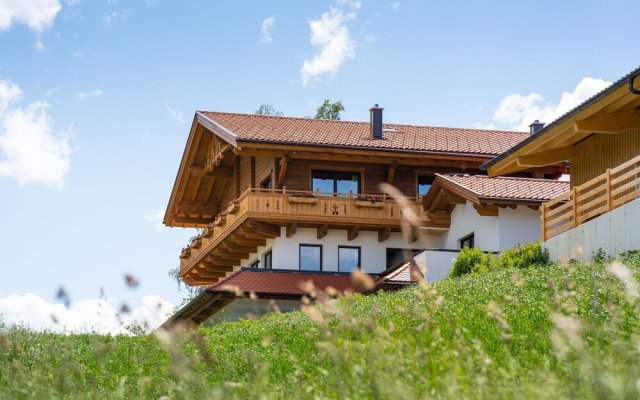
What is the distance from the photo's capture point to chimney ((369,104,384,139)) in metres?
39.8

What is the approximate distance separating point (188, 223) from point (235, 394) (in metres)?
38.8

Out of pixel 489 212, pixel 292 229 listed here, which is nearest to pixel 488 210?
Result: pixel 489 212

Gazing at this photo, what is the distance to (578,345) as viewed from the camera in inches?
257

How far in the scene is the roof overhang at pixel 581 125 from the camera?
23344mm

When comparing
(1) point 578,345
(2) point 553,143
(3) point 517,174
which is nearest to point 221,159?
(3) point 517,174

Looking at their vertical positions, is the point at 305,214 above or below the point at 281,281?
above

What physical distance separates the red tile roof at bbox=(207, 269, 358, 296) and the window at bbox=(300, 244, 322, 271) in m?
0.63

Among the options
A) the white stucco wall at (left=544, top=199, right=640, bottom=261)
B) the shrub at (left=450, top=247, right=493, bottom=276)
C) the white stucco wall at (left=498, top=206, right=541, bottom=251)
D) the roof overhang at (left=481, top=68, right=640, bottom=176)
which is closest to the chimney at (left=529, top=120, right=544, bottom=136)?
the white stucco wall at (left=498, top=206, right=541, bottom=251)

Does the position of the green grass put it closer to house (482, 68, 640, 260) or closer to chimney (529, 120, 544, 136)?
house (482, 68, 640, 260)

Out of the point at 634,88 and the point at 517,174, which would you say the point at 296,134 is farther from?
the point at 634,88

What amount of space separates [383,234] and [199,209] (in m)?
11.4


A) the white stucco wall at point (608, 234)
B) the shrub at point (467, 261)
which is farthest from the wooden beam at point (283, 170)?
the white stucco wall at point (608, 234)

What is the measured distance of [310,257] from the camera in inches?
1476

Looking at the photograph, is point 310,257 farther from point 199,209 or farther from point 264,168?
point 199,209
